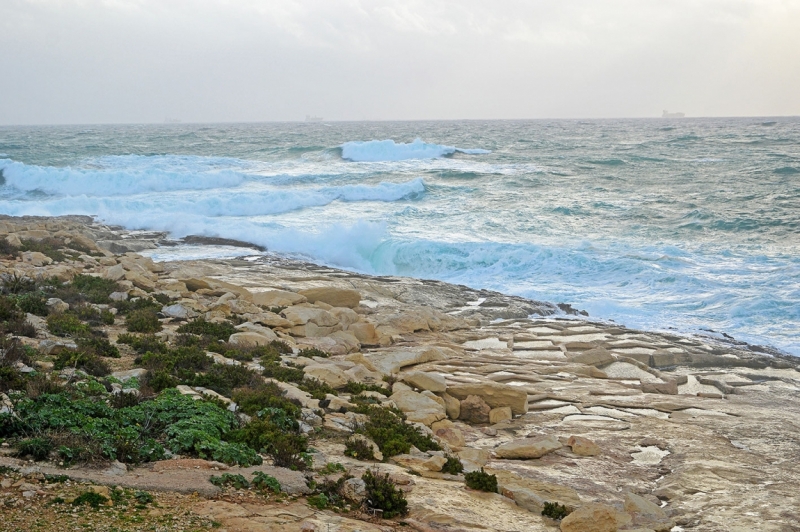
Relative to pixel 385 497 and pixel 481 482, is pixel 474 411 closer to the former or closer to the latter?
pixel 481 482

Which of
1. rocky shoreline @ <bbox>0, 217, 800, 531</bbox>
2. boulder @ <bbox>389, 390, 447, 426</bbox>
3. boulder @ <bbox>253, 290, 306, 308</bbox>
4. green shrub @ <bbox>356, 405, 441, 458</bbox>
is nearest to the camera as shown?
rocky shoreline @ <bbox>0, 217, 800, 531</bbox>

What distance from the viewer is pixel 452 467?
645 cm

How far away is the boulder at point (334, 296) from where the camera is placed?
1380cm

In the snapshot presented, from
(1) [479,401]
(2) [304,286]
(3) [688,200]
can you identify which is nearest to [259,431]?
(1) [479,401]

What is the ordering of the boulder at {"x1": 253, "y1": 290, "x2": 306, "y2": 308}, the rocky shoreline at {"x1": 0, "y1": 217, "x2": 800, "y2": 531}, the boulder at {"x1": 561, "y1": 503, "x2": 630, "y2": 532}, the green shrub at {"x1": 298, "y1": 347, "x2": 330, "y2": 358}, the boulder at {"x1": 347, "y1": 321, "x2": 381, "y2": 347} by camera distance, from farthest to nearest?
the boulder at {"x1": 253, "y1": 290, "x2": 306, "y2": 308}, the boulder at {"x1": 347, "y1": 321, "x2": 381, "y2": 347}, the green shrub at {"x1": 298, "y1": 347, "x2": 330, "y2": 358}, the boulder at {"x1": 561, "y1": 503, "x2": 630, "y2": 532}, the rocky shoreline at {"x1": 0, "y1": 217, "x2": 800, "y2": 531}

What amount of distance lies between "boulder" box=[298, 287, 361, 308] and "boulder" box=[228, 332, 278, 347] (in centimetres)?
368

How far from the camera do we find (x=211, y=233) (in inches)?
1003

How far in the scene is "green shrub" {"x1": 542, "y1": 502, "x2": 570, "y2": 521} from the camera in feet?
19.1

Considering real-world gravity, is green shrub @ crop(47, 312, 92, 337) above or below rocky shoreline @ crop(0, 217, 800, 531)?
above

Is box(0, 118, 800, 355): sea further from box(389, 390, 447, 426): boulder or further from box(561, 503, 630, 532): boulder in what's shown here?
box(561, 503, 630, 532): boulder

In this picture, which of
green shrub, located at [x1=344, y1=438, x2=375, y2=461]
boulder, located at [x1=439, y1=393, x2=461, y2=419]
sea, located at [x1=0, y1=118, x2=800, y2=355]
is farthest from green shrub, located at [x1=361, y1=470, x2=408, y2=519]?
sea, located at [x1=0, y1=118, x2=800, y2=355]

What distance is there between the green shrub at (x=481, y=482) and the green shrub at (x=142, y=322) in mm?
5446

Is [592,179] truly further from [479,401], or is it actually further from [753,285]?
[479,401]

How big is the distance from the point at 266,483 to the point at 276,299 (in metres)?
7.94
